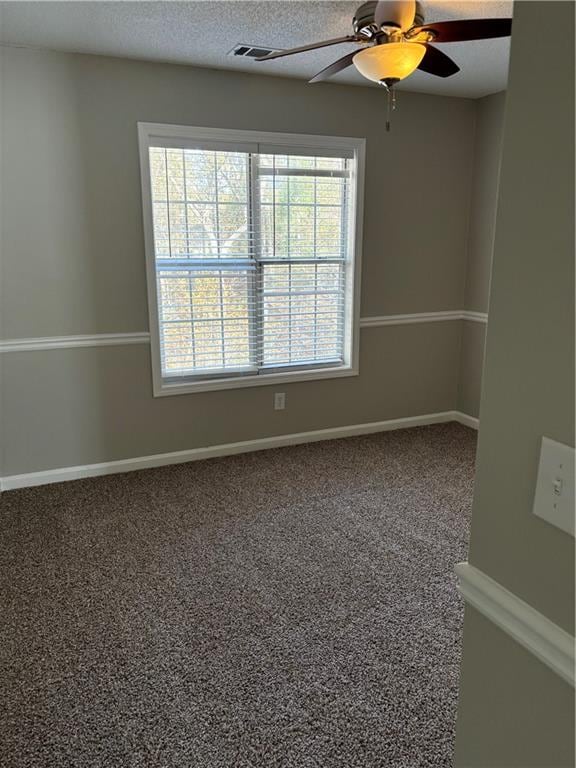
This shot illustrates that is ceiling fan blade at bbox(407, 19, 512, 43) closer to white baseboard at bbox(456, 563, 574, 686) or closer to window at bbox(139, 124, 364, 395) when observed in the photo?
window at bbox(139, 124, 364, 395)

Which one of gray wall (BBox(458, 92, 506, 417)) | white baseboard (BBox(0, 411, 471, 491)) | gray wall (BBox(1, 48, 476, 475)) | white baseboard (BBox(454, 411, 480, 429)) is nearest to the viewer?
gray wall (BBox(1, 48, 476, 475))

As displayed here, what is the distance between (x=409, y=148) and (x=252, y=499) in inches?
109

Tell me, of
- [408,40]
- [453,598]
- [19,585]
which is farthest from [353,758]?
[408,40]

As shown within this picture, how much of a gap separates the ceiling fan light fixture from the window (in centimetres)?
154

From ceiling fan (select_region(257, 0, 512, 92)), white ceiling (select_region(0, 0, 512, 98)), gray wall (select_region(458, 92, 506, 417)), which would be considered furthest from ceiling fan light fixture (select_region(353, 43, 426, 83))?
gray wall (select_region(458, 92, 506, 417))

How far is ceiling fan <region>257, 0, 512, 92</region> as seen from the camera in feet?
6.61

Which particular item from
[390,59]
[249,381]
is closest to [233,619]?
[249,381]

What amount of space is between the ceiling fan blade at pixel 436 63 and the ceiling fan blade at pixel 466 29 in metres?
0.11

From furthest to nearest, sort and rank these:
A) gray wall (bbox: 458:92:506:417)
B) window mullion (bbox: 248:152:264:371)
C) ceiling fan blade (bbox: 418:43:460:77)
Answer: gray wall (bbox: 458:92:506:417) → window mullion (bbox: 248:152:264:371) → ceiling fan blade (bbox: 418:43:460:77)

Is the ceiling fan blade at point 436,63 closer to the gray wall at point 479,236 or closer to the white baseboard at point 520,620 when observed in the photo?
the gray wall at point 479,236

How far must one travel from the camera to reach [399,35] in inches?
84.5

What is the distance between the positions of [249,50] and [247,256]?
1.21 m

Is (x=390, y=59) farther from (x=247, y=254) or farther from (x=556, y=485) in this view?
(x=556, y=485)

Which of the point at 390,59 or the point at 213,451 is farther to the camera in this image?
the point at 213,451
